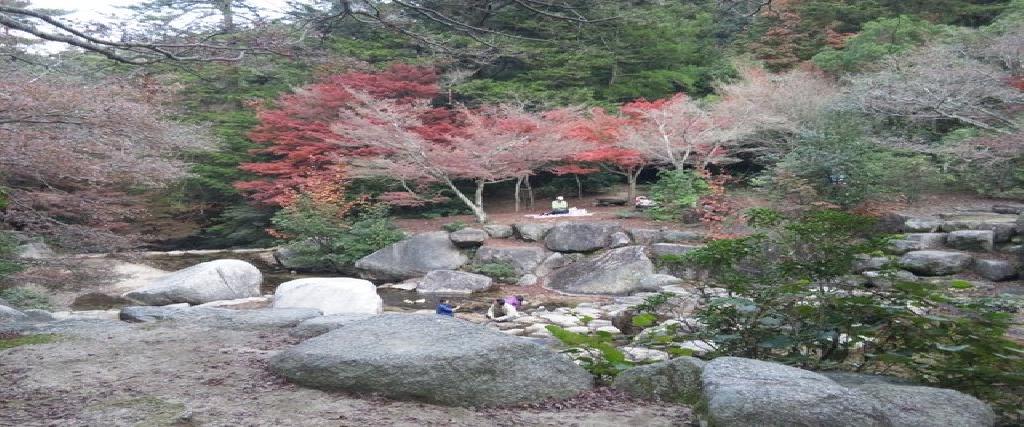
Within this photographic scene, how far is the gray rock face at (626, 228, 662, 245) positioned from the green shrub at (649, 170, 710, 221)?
2.55 ft

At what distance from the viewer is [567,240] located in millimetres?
12312

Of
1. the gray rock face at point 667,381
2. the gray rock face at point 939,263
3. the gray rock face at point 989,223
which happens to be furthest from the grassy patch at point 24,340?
the gray rock face at point 989,223

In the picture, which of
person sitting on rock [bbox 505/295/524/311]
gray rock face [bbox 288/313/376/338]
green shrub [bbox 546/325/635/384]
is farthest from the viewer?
person sitting on rock [bbox 505/295/524/311]

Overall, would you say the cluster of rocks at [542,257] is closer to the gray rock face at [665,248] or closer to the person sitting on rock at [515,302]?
the gray rock face at [665,248]

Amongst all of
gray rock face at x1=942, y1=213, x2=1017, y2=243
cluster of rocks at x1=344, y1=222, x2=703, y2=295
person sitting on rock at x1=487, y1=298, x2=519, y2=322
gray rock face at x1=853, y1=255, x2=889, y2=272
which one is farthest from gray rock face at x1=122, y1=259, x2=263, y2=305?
gray rock face at x1=942, y1=213, x2=1017, y2=243

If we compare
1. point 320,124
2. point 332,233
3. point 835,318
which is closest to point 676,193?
point 332,233

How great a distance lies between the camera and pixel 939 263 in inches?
361

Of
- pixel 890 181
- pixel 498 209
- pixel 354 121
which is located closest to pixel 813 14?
pixel 890 181

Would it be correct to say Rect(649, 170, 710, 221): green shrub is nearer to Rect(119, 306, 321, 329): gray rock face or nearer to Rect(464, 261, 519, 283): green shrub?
Rect(464, 261, 519, 283): green shrub

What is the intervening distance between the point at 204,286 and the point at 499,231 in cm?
583

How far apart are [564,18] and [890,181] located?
11488mm

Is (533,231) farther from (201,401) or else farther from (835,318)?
(201,401)

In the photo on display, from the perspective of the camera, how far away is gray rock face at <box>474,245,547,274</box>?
39.6 feet

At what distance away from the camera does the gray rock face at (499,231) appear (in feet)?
43.7
